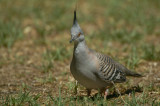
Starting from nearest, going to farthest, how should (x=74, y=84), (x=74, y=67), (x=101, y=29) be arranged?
(x=74, y=67), (x=74, y=84), (x=101, y=29)

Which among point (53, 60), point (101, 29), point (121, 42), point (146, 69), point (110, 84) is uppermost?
point (101, 29)

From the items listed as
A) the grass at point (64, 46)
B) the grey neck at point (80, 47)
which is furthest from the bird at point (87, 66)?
the grass at point (64, 46)

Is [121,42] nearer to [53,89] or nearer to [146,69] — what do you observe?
[146,69]

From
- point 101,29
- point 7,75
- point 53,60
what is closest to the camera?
point 7,75

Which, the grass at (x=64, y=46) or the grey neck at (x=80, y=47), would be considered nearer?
the grey neck at (x=80, y=47)

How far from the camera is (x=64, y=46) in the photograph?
26.4 feet

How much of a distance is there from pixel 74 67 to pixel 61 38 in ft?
13.5

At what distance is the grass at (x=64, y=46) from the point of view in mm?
5211

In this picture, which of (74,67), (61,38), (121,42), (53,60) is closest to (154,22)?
(121,42)

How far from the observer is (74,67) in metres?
4.84

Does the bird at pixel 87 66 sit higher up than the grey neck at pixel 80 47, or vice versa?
the grey neck at pixel 80 47

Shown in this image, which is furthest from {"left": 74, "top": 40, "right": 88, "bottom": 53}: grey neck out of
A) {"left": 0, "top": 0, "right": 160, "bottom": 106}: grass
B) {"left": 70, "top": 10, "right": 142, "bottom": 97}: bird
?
{"left": 0, "top": 0, "right": 160, "bottom": 106}: grass

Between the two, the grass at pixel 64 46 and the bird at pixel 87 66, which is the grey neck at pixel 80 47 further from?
the grass at pixel 64 46

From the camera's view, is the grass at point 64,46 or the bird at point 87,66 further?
the grass at point 64,46
